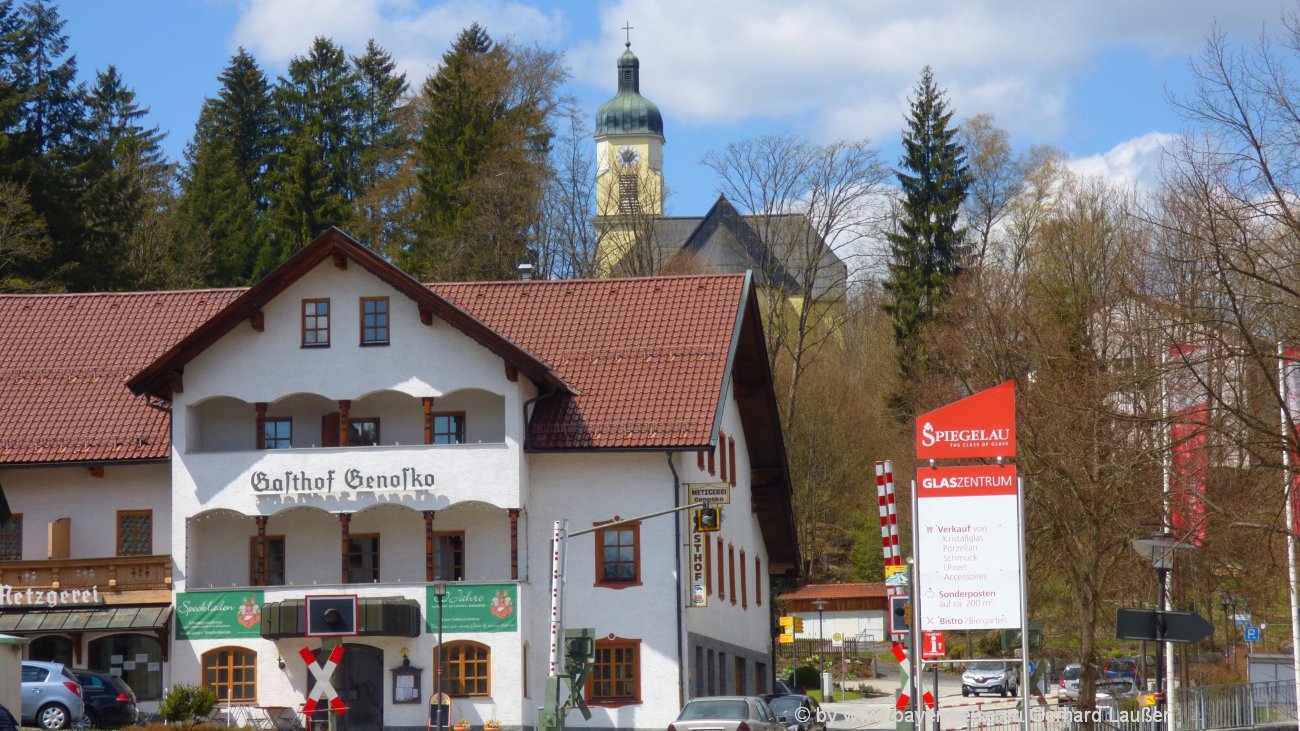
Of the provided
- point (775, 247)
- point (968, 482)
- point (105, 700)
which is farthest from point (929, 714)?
point (775, 247)

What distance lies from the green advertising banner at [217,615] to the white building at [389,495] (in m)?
0.05

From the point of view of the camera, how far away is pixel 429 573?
1615 inches

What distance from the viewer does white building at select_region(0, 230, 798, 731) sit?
40562 millimetres

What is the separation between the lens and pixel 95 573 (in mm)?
41531

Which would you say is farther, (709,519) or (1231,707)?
(709,519)

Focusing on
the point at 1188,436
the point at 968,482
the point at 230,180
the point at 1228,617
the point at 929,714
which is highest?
the point at 230,180

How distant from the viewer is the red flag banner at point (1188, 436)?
22547 millimetres

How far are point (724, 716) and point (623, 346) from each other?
45.7 feet

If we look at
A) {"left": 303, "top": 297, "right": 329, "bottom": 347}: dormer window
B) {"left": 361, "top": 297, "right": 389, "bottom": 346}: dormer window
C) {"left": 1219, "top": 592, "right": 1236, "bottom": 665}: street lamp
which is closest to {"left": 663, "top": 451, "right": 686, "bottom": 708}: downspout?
{"left": 361, "top": 297, "right": 389, "bottom": 346}: dormer window

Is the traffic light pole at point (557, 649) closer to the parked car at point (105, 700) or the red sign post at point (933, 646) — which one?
the red sign post at point (933, 646)

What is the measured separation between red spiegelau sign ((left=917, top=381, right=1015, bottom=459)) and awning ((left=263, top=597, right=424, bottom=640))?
18.2 m

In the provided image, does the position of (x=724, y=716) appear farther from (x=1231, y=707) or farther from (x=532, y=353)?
(x=532, y=353)

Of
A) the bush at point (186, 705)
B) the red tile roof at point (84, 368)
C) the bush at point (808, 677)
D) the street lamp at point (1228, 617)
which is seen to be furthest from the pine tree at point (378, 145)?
the bush at point (186, 705)

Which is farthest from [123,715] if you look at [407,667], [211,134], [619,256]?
[211,134]
